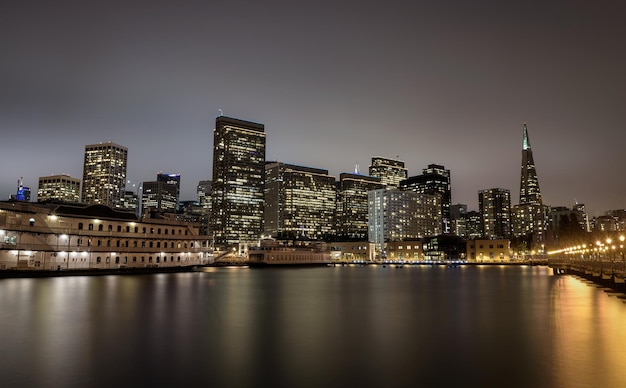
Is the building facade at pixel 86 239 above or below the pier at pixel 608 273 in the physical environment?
above

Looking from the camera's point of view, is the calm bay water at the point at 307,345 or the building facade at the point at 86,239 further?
the building facade at the point at 86,239

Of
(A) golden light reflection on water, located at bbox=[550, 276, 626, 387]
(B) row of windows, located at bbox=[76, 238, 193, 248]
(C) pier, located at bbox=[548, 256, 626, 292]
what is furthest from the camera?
(B) row of windows, located at bbox=[76, 238, 193, 248]

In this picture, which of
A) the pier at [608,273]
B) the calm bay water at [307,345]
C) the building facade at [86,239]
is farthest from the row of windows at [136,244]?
the pier at [608,273]

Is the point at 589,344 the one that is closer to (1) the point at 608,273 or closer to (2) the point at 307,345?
(2) the point at 307,345

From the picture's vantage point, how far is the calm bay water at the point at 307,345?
51.4 ft

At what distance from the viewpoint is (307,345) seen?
2142 centimetres

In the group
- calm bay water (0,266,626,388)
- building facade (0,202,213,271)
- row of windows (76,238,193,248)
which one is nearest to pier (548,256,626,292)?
calm bay water (0,266,626,388)

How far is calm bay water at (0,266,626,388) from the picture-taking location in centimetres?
1566

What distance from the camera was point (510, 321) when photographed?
29.6 meters

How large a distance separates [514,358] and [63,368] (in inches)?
665

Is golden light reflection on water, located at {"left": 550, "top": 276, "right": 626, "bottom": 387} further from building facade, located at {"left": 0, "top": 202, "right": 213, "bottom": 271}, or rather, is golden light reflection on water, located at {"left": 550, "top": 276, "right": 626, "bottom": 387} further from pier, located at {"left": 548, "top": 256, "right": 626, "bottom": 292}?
building facade, located at {"left": 0, "top": 202, "right": 213, "bottom": 271}

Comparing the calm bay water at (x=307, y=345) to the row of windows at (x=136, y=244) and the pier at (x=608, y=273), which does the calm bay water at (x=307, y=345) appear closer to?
the pier at (x=608, y=273)

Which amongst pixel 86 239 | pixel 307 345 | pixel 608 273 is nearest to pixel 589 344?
pixel 307 345

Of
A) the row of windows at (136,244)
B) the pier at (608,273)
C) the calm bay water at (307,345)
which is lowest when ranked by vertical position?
the calm bay water at (307,345)
